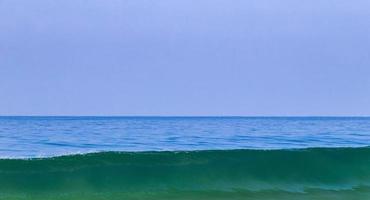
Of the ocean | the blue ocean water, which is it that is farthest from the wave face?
the blue ocean water

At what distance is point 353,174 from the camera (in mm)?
10242

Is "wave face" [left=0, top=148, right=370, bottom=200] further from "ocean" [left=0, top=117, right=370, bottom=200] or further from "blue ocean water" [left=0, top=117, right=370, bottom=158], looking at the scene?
"blue ocean water" [left=0, top=117, right=370, bottom=158]

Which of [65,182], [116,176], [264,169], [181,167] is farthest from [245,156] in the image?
[65,182]

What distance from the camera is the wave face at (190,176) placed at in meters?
8.58

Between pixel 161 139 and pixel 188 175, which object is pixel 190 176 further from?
pixel 161 139

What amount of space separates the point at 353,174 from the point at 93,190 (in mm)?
4060

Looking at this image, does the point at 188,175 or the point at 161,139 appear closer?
the point at 188,175

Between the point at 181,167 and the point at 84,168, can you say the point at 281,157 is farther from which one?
the point at 84,168

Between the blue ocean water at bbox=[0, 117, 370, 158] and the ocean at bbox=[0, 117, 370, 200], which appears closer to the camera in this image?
the ocean at bbox=[0, 117, 370, 200]

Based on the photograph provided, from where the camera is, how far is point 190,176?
9406mm

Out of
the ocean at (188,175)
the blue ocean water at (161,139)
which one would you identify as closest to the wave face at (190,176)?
the ocean at (188,175)

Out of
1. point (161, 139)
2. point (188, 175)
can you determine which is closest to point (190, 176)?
point (188, 175)

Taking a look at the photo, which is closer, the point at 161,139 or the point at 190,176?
the point at 190,176

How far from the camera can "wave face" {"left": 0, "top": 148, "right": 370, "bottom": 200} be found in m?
8.58
